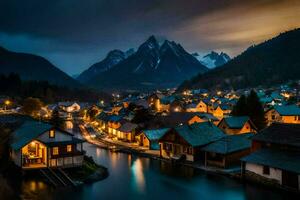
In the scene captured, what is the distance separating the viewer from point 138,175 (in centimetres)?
4350

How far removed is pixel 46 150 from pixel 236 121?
37.7 m

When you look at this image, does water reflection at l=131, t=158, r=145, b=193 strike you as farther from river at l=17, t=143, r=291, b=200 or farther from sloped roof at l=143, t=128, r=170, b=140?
sloped roof at l=143, t=128, r=170, b=140

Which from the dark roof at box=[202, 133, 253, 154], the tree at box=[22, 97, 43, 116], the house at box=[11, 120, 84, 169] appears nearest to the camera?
the house at box=[11, 120, 84, 169]

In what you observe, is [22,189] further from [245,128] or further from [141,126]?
[245,128]

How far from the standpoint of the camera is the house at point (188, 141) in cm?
4869

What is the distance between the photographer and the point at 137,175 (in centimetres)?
4350

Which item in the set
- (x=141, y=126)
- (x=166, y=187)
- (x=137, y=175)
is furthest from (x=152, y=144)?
(x=166, y=187)

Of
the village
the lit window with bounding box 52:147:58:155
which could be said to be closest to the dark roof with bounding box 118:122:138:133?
the village

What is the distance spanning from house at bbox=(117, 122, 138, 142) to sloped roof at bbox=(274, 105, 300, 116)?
120 ft

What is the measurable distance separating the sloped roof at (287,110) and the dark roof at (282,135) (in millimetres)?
43718

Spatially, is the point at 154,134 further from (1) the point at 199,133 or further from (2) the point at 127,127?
(1) the point at 199,133

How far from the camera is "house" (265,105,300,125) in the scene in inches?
3167

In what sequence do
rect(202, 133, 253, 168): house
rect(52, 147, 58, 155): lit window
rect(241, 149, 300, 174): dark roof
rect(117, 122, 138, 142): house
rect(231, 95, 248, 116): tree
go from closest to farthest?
1. rect(241, 149, 300, 174): dark roof
2. rect(52, 147, 58, 155): lit window
3. rect(202, 133, 253, 168): house
4. rect(117, 122, 138, 142): house
5. rect(231, 95, 248, 116): tree

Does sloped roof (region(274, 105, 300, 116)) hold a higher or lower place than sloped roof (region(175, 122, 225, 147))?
higher
